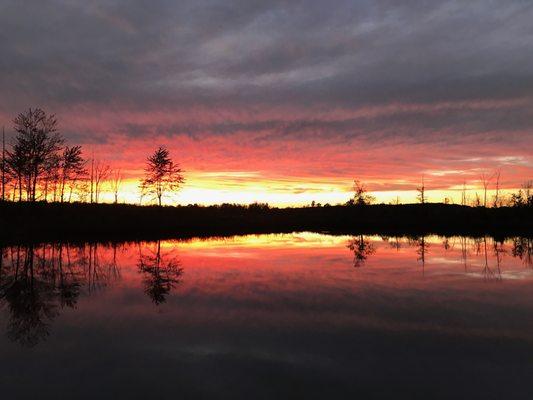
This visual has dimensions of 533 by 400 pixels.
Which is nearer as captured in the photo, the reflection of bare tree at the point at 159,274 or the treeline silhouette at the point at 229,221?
the reflection of bare tree at the point at 159,274

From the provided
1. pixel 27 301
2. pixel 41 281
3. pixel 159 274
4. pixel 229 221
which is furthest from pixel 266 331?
pixel 229 221

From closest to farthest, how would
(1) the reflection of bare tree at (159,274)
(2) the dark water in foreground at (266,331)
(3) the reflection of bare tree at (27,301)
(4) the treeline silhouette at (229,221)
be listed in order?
(2) the dark water in foreground at (266,331), (3) the reflection of bare tree at (27,301), (1) the reflection of bare tree at (159,274), (4) the treeline silhouette at (229,221)

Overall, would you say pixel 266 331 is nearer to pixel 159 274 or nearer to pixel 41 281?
pixel 159 274

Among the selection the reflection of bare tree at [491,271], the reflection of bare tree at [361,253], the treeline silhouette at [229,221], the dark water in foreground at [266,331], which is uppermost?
the treeline silhouette at [229,221]

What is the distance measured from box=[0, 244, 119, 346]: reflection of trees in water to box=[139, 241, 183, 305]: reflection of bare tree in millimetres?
1488

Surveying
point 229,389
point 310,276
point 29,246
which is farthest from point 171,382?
point 29,246

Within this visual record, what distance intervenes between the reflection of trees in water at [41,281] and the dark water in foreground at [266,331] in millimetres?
81

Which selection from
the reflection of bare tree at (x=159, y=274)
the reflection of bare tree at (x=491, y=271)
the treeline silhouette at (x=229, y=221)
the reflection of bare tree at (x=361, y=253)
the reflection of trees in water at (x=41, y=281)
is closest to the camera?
the reflection of trees in water at (x=41, y=281)

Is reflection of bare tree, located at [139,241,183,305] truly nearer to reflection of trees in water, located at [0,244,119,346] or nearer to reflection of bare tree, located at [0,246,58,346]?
reflection of trees in water, located at [0,244,119,346]

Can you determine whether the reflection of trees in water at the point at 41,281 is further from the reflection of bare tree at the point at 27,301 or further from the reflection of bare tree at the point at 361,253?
the reflection of bare tree at the point at 361,253

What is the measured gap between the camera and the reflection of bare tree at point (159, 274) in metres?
14.0

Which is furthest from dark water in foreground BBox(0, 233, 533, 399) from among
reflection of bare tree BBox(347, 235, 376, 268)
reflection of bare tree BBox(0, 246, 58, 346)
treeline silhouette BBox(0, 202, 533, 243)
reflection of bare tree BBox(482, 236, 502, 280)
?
treeline silhouette BBox(0, 202, 533, 243)

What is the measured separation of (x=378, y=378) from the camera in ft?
23.0

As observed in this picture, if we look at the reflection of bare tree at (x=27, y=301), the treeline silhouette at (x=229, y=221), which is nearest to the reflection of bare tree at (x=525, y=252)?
the treeline silhouette at (x=229, y=221)
